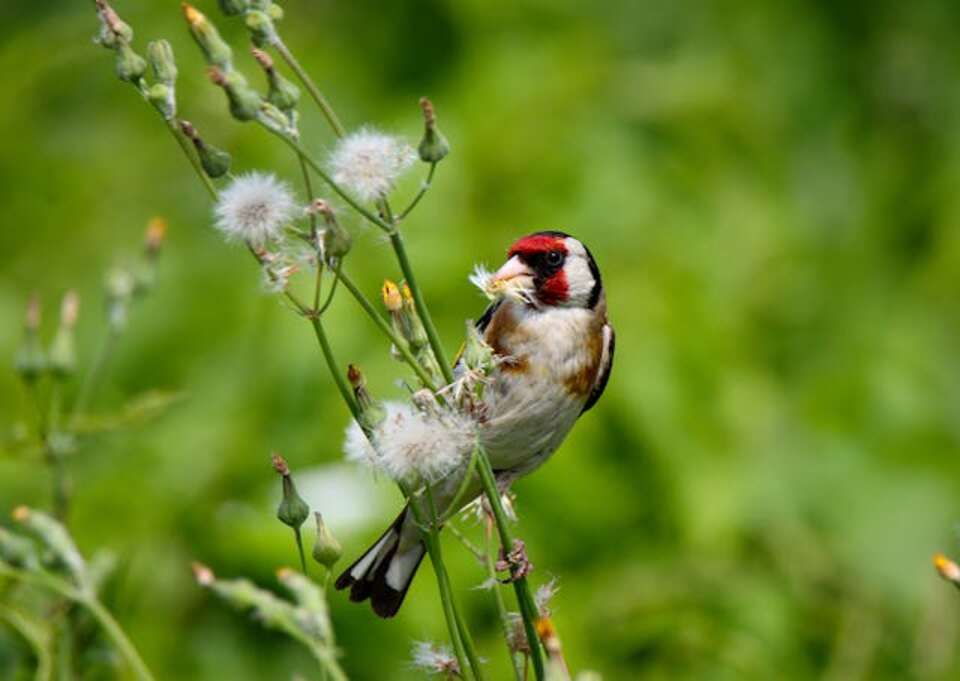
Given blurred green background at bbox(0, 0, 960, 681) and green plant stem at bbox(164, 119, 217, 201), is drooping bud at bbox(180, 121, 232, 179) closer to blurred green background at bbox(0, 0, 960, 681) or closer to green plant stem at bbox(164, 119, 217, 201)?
green plant stem at bbox(164, 119, 217, 201)

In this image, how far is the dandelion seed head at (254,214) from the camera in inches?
47.6

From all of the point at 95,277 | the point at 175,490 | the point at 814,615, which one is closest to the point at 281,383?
the point at 175,490

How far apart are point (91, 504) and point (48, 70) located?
1.46 meters

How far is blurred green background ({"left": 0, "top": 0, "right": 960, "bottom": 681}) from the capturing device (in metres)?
3.02

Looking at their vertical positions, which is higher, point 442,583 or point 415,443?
point 415,443

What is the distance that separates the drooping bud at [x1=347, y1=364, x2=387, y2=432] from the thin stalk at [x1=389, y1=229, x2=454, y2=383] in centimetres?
5

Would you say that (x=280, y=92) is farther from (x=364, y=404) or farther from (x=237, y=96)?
(x=364, y=404)

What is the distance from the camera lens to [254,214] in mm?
1211

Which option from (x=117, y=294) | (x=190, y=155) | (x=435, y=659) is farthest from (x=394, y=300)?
(x=117, y=294)

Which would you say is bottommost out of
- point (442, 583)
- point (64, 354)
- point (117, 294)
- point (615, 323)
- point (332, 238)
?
point (442, 583)

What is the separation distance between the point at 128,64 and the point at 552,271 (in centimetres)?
71

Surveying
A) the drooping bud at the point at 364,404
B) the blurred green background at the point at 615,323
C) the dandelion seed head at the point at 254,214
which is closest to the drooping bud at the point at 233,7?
the dandelion seed head at the point at 254,214

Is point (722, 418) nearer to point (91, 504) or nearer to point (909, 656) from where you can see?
point (909, 656)

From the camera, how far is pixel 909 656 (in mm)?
3156
